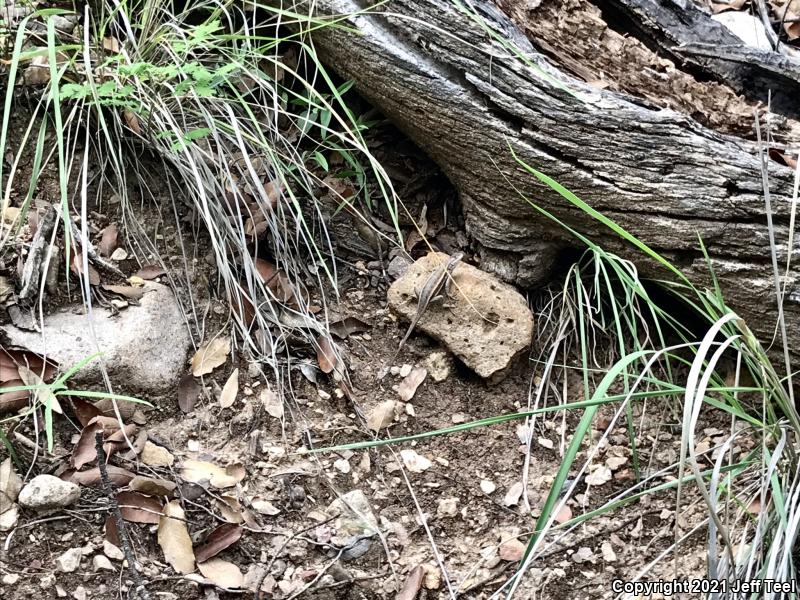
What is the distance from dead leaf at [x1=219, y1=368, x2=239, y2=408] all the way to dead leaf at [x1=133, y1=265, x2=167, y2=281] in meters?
0.36

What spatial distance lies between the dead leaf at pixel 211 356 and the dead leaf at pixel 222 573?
52cm

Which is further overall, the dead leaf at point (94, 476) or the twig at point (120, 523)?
the dead leaf at point (94, 476)

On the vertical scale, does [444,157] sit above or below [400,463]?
above

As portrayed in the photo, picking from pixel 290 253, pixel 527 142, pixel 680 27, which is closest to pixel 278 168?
pixel 290 253

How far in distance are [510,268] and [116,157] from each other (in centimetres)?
121

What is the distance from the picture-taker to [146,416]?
2018 millimetres

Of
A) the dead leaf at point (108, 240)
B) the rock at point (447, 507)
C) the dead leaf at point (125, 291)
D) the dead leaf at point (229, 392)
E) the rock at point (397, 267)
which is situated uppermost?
the rock at point (397, 267)

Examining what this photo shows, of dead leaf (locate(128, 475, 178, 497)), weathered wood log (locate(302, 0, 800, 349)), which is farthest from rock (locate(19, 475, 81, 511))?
weathered wood log (locate(302, 0, 800, 349))

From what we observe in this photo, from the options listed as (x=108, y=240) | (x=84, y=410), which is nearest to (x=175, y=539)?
(x=84, y=410)

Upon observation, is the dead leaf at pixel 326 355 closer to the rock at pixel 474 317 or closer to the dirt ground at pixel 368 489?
the dirt ground at pixel 368 489

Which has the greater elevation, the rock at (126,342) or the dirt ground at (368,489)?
the rock at (126,342)

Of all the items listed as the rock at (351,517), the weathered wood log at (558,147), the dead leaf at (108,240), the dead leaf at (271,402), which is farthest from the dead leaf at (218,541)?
the weathered wood log at (558,147)

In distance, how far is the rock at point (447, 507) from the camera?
200 centimetres

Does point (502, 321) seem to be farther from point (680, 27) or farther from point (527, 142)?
point (680, 27)
